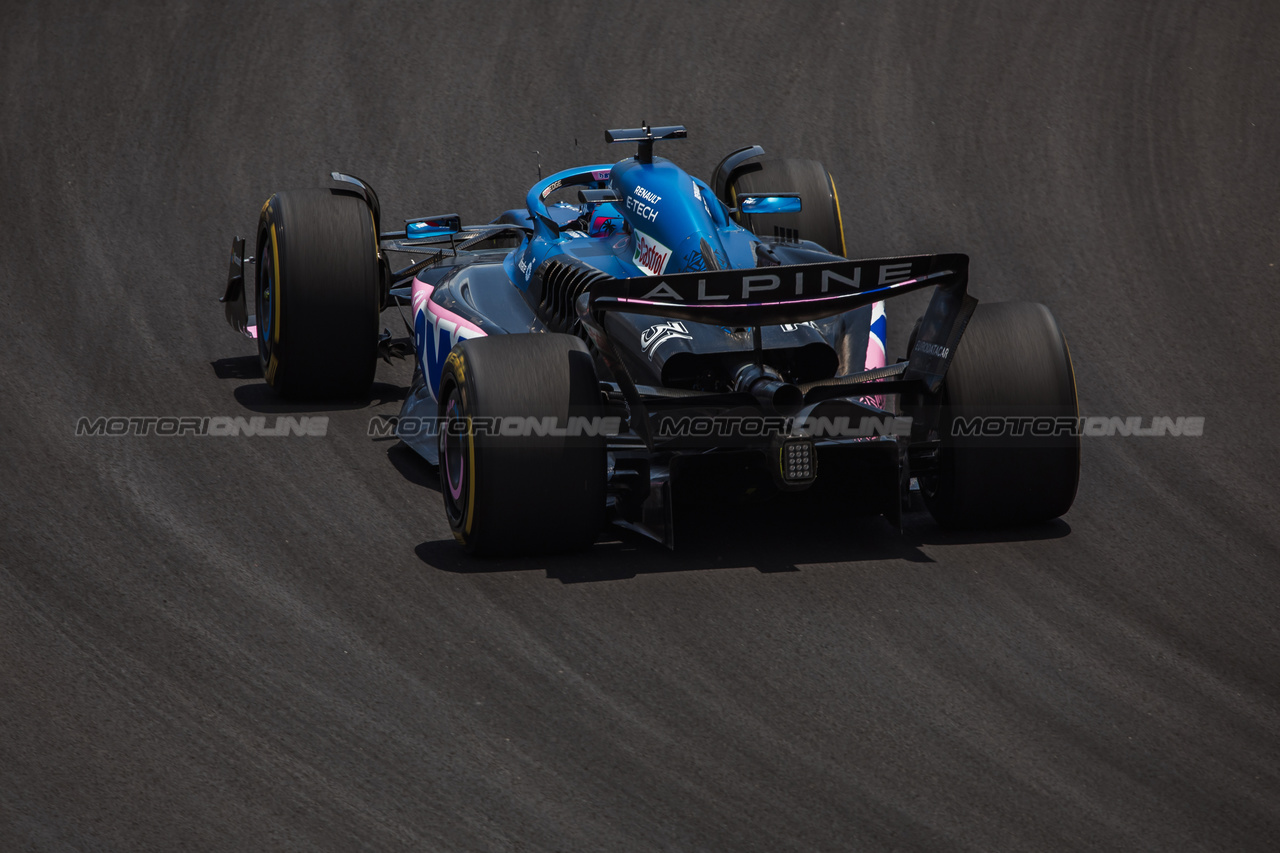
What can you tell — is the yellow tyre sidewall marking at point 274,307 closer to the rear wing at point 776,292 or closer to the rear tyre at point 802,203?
the rear wing at point 776,292

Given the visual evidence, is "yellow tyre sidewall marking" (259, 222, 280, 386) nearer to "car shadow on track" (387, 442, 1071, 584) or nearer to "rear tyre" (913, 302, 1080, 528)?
"car shadow on track" (387, 442, 1071, 584)

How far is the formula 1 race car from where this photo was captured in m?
5.79

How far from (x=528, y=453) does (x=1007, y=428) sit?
2059mm

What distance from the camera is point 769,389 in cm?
597

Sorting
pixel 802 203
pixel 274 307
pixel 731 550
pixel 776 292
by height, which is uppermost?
pixel 776 292

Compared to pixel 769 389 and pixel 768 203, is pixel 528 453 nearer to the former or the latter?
pixel 769 389

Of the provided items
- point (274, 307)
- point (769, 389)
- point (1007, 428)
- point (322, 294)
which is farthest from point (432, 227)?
point (1007, 428)

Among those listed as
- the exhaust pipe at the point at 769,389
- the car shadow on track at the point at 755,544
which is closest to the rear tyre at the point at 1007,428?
the car shadow on track at the point at 755,544

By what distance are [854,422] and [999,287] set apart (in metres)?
4.99

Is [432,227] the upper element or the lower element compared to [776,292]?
lower

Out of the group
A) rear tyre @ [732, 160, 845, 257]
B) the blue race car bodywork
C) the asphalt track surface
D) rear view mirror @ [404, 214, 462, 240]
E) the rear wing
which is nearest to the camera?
the asphalt track surface

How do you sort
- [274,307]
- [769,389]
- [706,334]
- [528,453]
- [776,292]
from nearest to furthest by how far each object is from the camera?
[776,292] < [528,453] < [769,389] < [706,334] < [274,307]

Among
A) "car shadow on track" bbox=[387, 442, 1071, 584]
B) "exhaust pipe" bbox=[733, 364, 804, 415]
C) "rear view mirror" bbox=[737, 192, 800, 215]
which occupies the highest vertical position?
"rear view mirror" bbox=[737, 192, 800, 215]

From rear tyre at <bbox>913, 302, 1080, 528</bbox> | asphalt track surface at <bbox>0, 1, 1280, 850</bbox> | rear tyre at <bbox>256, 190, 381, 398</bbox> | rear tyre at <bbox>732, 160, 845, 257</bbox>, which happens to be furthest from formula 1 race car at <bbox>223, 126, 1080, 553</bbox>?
rear tyre at <bbox>732, 160, 845, 257</bbox>
